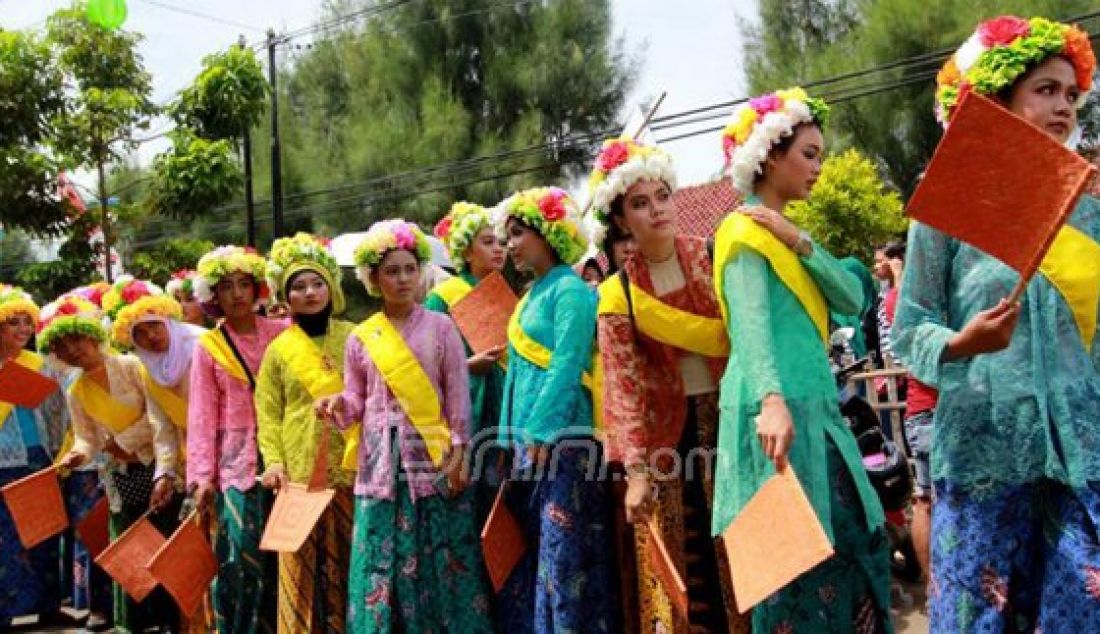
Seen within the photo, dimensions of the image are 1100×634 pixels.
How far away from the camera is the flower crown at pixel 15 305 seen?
785 centimetres

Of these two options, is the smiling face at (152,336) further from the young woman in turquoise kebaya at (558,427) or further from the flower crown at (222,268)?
the young woman in turquoise kebaya at (558,427)

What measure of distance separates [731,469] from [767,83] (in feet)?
90.9

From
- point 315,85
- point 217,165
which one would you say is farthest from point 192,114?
point 315,85

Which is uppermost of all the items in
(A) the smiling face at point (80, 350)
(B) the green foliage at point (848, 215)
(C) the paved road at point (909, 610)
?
(B) the green foliage at point (848, 215)

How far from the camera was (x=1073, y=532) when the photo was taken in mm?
2676

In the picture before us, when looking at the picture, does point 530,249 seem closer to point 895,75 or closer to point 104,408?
point 104,408

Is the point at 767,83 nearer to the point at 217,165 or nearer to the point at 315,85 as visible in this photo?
the point at 315,85

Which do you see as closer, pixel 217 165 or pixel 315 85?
pixel 217 165

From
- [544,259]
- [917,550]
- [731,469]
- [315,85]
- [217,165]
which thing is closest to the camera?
[731,469]

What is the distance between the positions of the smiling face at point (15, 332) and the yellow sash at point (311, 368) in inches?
124

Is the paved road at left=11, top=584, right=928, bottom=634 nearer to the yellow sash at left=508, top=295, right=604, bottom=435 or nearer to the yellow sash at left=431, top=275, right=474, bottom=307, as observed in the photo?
the yellow sash at left=508, top=295, right=604, bottom=435

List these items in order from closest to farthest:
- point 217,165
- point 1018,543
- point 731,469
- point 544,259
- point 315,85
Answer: point 1018,543 → point 731,469 → point 544,259 → point 217,165 → point 315,85

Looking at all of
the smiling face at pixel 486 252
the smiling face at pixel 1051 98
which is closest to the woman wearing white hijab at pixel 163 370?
the smiling face at pixel 486 252

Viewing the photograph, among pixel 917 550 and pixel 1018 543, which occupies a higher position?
pixel 1018 543
